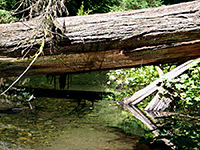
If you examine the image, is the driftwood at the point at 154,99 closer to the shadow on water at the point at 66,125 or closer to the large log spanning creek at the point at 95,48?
the shadow on water at the point at 66,125

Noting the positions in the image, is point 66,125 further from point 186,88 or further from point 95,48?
point 186,88

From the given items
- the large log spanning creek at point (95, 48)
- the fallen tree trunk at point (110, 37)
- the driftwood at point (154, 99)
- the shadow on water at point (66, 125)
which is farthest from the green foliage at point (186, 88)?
the shadow on water at point (66, 125)

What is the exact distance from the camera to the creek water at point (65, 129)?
3.12 meters

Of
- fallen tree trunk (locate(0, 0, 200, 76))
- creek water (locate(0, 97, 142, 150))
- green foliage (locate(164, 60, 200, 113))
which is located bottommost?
creek water (locate(0, 97, 142, 150))

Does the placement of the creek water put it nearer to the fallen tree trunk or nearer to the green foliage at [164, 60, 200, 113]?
the fallen tree trunk

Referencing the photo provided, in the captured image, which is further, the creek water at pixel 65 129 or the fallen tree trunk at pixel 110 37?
the fallen tree trunk at pixel 110 37

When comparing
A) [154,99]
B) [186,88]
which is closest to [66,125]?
[154,99]

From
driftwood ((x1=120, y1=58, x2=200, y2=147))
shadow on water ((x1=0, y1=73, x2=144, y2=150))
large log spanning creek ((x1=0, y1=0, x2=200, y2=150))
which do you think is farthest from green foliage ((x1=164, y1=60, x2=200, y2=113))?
shadow on water ((x1=0, y1=73, x2=144, y2=150))

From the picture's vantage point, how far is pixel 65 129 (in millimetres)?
3646

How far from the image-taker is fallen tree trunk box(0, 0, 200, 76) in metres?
3.42

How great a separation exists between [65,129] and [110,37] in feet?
4.46

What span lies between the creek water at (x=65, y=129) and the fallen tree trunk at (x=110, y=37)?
77cm

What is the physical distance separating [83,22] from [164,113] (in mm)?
2103

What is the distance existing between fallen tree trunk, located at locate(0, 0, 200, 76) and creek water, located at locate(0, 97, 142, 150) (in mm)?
766
